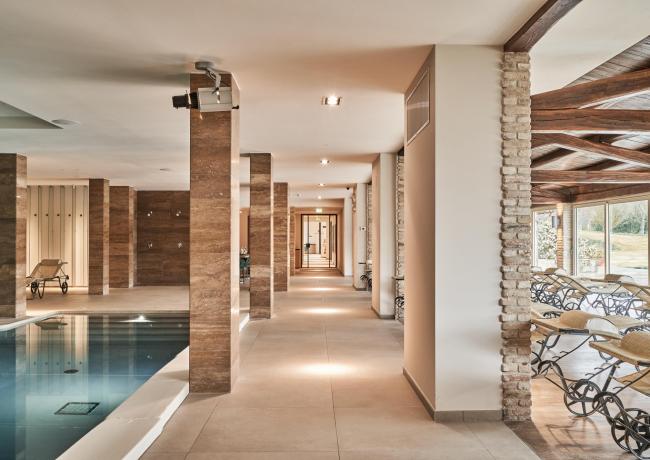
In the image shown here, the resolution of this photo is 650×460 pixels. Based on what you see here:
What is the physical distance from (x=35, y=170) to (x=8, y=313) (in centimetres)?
395

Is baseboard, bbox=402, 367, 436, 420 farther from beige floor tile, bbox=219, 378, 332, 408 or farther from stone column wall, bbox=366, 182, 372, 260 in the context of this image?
stone column wall, bbox=366, 182, 372, 260

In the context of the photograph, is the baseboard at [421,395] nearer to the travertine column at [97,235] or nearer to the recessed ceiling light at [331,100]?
the recessed ceiling light at [331,100]

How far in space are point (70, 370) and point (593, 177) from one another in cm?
997

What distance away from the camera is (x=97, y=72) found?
496cm

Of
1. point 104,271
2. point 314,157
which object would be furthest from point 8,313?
point 314,157

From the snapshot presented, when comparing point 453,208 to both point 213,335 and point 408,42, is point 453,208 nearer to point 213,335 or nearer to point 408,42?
point 408,42

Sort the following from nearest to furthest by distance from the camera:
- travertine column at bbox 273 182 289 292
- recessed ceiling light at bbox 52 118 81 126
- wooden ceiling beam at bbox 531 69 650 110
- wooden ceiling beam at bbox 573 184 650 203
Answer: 1. wooden ceiling beam at bbox 531 69 650 110
2. recessed ceiling light at bbox 52 118 81 126
3. wooden ceiling beam at bbox 573 184 650 203
4. travertine column at bbox 273 182 289 292

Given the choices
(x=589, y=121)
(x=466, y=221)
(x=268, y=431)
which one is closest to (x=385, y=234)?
(x=589, y=121)

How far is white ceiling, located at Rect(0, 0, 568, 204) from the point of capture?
12.0ft

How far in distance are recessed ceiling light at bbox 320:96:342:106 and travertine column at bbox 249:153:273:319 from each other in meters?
3.85

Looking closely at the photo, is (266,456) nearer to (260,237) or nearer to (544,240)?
(260,237)

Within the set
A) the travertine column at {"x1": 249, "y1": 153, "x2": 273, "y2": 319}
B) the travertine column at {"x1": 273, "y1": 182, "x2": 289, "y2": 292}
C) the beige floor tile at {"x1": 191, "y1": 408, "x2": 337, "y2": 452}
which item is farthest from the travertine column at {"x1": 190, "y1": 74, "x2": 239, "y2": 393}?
the travertine column at {"x1": 273, "y1": 182, "x2": 289, "y2": 292}

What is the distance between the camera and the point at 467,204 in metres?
4.35

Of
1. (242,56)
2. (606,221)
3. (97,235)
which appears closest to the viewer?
(242,56)
